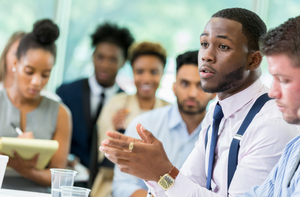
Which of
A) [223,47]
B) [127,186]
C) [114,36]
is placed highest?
[114,36]

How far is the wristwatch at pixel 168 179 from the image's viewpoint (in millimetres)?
1466

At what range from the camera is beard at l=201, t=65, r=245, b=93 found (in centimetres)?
165

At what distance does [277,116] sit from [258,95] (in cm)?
19

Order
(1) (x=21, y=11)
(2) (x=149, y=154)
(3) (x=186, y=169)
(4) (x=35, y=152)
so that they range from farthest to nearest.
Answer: (1) (x=21, y=11) → (4) (x=35, y=152) → (3) (x=186, y=169) → (2) (x=149, y=154)

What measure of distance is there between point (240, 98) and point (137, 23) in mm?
3248

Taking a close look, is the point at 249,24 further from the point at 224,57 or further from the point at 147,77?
the point at 147,77

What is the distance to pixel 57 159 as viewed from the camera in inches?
108

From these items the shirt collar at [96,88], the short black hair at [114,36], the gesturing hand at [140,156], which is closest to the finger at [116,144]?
the gesturing hand at [140,156]

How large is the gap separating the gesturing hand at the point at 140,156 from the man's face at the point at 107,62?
2347mm

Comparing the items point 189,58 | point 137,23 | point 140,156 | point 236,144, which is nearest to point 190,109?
point 189,58

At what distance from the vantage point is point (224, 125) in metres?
1.73

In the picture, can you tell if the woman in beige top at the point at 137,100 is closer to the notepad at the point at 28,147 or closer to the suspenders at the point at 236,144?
the notepad at the point at 28,147

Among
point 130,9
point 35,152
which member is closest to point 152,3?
point 130,9

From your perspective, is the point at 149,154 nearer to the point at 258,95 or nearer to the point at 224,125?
the point at 224,125
